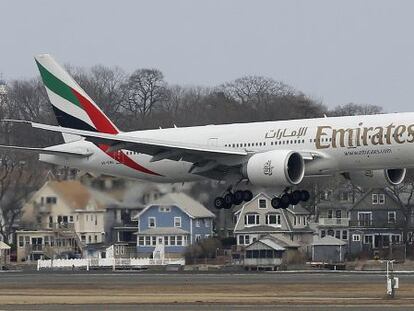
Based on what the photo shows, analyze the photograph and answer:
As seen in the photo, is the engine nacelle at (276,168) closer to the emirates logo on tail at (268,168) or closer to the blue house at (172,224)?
the emirates logo on tail at (268,168)

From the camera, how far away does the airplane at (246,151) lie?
2677 inches

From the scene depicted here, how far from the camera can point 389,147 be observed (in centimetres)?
6744

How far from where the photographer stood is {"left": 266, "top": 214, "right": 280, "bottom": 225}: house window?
399 feet

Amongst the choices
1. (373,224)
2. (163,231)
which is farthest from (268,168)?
(373,224)

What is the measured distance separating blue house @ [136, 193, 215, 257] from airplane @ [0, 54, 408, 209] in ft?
9.08

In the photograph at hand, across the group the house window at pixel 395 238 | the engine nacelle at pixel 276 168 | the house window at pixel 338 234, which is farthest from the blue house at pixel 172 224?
the house window at pixel 395 238

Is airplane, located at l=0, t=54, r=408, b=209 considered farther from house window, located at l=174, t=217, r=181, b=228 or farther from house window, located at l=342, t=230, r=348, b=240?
house window, located at l=342, t=230, r=348, b=240

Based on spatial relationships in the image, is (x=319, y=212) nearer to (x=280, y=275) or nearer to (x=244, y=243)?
(x=244, y=243)

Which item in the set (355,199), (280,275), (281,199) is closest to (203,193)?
(281,199)

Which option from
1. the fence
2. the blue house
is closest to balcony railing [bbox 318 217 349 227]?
the blue house

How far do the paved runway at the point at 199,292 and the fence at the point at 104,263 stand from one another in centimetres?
1226

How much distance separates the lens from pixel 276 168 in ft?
226

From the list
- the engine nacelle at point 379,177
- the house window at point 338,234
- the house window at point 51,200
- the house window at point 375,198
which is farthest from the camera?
the house window at point 338,234

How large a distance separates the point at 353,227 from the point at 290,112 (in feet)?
44.3
